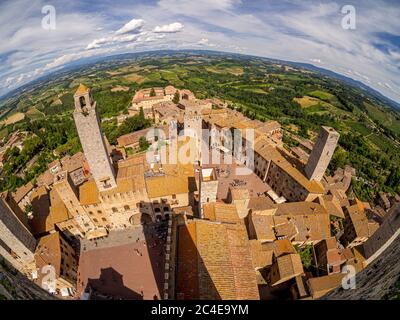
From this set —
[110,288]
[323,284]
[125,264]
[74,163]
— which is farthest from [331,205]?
[74,163]

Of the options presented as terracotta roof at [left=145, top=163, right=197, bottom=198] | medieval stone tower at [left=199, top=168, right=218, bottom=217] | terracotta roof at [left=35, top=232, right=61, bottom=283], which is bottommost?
terracotta roof at [left=35, top=232, right=61, bottom=283]

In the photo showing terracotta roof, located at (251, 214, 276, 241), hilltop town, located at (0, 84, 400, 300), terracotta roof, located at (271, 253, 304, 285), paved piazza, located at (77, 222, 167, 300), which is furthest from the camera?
terracotta roof, located at (251, 214, 276, 241)

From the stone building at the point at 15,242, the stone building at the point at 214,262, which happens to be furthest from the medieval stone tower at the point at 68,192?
the stone building at the point at 214,262

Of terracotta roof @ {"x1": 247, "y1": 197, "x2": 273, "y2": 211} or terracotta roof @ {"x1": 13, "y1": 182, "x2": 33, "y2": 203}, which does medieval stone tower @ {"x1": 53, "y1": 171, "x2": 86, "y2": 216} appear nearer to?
terracotta roof @ {"x1": 247, "y1": 197, "x2": 273, "y2": 211}

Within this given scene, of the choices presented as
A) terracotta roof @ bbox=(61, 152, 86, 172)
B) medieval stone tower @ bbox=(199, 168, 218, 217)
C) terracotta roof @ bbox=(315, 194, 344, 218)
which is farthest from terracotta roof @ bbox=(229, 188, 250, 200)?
terracotta roof @ bbox=(61, 152, 86, 172)

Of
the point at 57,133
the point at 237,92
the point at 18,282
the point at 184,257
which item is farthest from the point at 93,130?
the point at 237,92

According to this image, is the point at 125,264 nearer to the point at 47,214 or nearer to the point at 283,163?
Result: the point at 47,214
